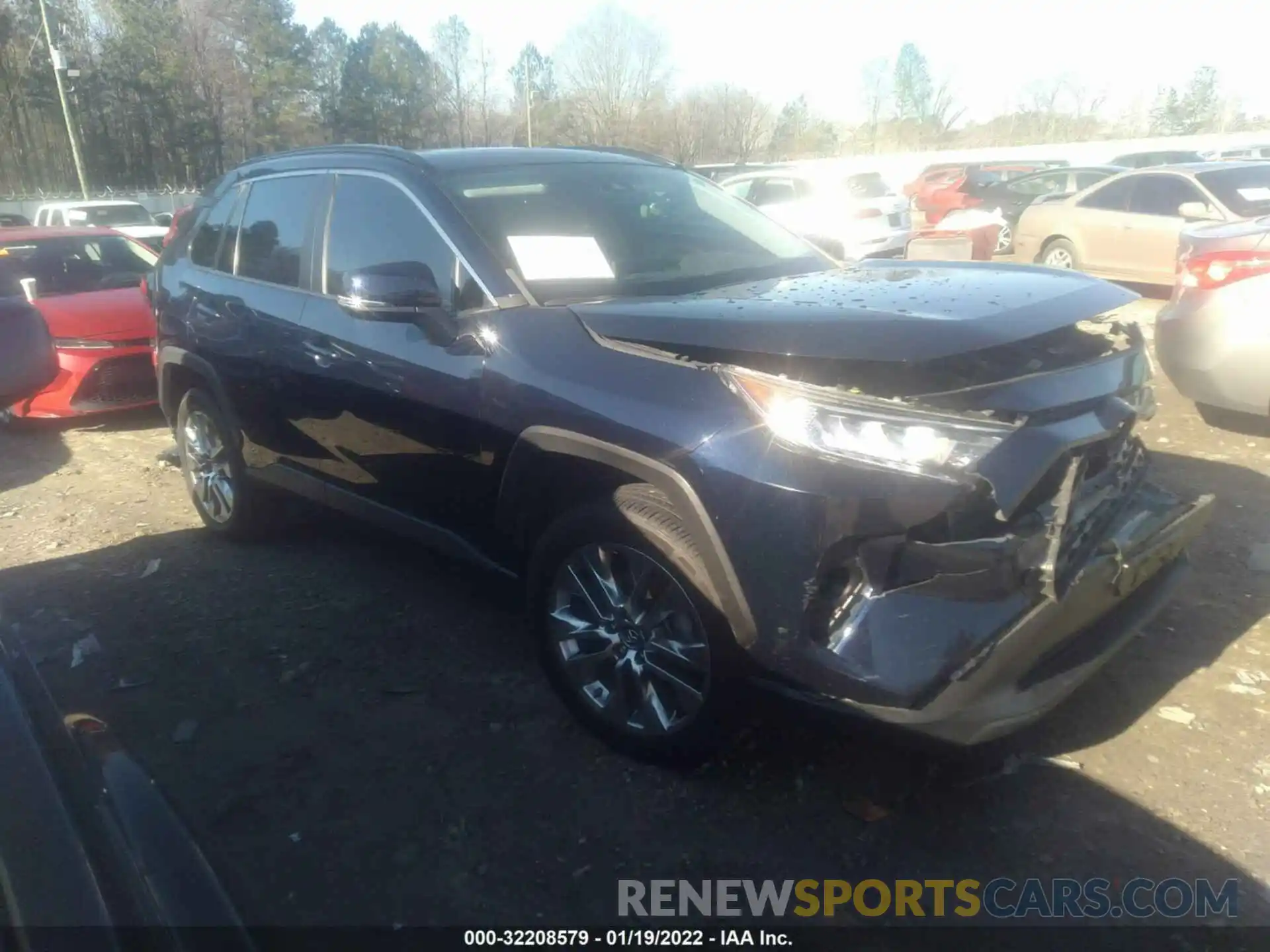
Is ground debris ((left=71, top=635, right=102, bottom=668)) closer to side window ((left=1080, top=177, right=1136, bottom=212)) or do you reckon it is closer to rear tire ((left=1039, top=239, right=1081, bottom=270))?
rear tire ((left=1039, top=239, right=1081, bottom=270))

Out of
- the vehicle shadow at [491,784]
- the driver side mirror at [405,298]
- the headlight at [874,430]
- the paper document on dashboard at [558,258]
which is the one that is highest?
the paper document on dashboard at [558,258]

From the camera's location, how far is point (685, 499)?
2666mm

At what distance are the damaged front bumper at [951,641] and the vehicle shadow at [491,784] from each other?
149 mm

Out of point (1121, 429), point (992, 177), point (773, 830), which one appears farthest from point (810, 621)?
point (992, 177)

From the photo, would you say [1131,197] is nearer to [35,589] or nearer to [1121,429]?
[1121,429]

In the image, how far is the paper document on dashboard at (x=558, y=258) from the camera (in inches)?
132

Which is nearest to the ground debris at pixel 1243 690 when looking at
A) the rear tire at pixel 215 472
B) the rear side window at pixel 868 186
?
the rear tire at pixel 215 472

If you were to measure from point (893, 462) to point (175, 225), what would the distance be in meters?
4.80

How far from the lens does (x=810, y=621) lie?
2473 millimetres

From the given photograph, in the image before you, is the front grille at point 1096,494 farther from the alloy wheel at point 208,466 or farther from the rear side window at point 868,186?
the rear side window at point 868,186

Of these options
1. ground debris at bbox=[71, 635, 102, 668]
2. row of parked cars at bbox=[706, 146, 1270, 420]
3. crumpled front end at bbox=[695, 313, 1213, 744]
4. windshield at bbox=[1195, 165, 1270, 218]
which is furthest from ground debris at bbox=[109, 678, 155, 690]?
windshield at bbox=[1195, 165, 1270, 218]

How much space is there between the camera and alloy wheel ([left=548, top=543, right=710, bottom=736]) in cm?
284

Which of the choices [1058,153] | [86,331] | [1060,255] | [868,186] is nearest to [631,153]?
[86,331]

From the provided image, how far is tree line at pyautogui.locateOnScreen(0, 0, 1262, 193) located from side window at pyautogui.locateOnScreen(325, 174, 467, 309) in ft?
118
